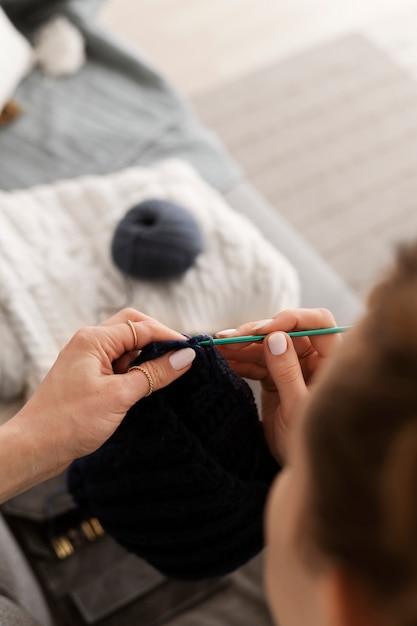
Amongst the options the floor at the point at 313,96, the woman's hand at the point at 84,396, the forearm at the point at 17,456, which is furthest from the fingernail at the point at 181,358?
the floor at the point at 313,96

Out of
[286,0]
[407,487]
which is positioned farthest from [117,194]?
[286,0]

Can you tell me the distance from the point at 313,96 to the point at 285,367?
152 centimetres

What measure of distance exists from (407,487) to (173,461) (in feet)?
1.49

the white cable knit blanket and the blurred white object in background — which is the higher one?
the blurred white object in background

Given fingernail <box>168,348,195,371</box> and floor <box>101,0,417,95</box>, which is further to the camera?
floor <box>101,0,417,95</box>

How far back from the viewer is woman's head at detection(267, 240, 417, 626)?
0.36 metres

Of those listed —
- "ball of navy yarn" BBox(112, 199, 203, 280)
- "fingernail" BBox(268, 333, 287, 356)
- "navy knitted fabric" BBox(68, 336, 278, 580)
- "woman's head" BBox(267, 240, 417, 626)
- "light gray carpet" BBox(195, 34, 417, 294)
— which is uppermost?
"woman's head" BBox(267, 240, 417, 626)

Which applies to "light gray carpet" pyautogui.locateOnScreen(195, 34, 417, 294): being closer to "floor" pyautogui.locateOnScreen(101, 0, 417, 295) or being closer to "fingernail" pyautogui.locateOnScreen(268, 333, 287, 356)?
"floor" pyautogui.locateOnScreen(101, 0, 417, 295)

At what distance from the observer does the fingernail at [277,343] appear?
74cm

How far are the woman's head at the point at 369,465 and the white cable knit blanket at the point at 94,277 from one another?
0.69 m

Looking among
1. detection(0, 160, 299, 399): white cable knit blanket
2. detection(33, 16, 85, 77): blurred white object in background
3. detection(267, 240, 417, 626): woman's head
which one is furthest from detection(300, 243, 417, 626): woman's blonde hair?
detection(33, 16, 85, 77): blurred white object in background

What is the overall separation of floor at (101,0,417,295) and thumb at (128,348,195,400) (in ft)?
3.32

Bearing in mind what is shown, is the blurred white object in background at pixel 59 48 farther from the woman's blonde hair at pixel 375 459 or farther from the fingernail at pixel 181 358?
the woman's blonde hair at pixel 375 459

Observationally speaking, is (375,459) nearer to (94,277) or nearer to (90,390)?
(90,390)
